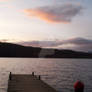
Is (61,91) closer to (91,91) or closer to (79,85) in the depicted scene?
(91,91)

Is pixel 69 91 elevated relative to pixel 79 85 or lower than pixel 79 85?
lower

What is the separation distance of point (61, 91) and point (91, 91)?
6.04 meters

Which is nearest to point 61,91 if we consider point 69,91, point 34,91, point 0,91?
point 69,91

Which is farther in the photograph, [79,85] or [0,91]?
[0,91]

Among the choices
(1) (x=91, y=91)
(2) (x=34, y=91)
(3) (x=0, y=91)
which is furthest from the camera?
(1) (x=91, y=91)

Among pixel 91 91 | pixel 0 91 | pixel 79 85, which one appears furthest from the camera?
pixel 91 91

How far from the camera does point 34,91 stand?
26.2 metres

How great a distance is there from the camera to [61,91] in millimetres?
38719

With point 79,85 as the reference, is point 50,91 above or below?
below

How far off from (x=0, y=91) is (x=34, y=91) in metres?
13.4

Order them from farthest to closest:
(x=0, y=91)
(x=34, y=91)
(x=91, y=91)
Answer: (x=91, y=91) < (x=0, y=91) < (x=34, y=91)

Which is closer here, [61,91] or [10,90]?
[10,90]

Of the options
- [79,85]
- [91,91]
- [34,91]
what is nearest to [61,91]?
[91,91]

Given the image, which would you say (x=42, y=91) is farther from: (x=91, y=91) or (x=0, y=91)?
(x=91, y=91)
